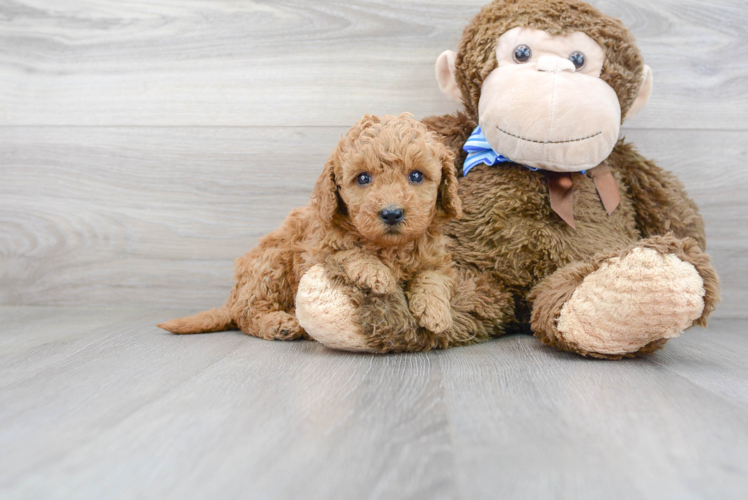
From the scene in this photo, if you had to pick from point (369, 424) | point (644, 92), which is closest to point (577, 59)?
point (644, 92)

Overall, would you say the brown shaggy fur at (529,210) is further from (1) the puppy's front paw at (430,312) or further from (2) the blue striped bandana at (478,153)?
(1) the puppy's front paw at (430,312)

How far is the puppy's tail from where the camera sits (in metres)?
1.12

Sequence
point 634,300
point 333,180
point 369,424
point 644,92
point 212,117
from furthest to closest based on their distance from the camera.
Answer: point 212,117 < point 644,92 < point 333,180 < point 634,300 < point 369,424

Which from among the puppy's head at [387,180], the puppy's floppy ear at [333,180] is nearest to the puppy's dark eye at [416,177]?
the puppy's head at [387,180]

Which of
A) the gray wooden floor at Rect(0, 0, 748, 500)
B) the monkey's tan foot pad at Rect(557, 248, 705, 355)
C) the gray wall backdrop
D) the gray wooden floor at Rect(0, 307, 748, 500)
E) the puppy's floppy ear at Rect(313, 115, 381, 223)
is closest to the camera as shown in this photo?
the gray wooden floor at Rect(0, 307, 748, 500)

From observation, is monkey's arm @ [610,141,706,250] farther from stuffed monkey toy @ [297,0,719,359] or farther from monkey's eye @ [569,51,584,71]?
monkey's eye @ [569,51,584,71]

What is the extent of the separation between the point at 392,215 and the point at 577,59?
503 millimetres

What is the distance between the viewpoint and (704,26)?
1.34 m

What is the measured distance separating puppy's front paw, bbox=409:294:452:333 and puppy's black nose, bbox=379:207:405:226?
137 mm

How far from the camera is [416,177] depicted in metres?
0.89

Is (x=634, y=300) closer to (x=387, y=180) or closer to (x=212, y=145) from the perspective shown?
(x=387, y=180)

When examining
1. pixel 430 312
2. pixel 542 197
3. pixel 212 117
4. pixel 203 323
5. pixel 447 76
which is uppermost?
pixel 447 76

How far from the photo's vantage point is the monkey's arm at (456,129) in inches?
46.2

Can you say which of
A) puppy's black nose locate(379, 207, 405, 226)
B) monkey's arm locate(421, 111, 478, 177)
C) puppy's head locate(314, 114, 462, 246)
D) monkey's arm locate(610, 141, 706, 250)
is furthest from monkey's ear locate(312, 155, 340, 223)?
monkey's arm locate(610, 141, 706, 250)
